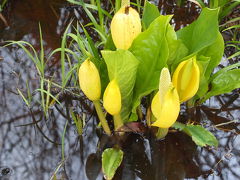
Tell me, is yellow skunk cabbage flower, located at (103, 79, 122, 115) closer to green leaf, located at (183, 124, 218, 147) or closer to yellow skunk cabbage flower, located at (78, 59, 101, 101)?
yellow skunk cabbage flower, located at (78, 59, 101, 101)

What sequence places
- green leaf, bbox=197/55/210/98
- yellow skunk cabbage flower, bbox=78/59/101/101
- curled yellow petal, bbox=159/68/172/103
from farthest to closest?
green leaf, bbox=197/55/210/98, yellow skunk cabbage flower, bbox=78/59/101/101, curled yellow petal, bbox=159/68/172/103

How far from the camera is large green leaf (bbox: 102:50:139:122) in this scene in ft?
3.74

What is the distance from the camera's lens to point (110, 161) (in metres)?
1.34

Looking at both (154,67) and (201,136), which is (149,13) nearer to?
(154,67)

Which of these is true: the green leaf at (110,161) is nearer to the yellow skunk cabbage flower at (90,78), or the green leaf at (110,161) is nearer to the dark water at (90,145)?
the dark water at (90,145)

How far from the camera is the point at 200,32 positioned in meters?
1.31

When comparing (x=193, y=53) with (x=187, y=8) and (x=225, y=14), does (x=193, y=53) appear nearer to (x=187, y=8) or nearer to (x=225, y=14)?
(x=225, y=14)

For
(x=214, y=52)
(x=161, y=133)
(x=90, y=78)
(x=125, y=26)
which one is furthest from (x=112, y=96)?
(x=214, y=52)

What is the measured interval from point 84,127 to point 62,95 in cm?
19

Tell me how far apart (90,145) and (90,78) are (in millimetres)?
364

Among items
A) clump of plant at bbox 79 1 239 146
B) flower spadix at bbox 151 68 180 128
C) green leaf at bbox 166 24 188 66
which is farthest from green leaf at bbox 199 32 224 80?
flower spadix at bbox 151 68 180 128

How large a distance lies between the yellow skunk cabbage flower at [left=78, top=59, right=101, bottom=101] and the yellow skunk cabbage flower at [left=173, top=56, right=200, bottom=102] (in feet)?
0.79

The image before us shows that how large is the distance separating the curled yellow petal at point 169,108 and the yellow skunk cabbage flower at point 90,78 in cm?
21

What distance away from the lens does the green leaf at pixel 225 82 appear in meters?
1.43
